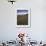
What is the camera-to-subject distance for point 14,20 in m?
4.57

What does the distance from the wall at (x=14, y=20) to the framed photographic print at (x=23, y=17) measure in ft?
0.37

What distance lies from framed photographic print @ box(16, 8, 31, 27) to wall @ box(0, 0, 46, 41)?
11cm

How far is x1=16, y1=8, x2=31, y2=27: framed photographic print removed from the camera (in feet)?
15.0

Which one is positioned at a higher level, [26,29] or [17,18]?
[17,18]

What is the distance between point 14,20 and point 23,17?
13.5 inches

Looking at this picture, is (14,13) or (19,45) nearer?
(19,45)

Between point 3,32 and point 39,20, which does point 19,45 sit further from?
point 39,20

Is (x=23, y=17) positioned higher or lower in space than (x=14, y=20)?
higher

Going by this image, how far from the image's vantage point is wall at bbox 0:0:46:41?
4.53 meters

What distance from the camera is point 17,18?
15.0 feet

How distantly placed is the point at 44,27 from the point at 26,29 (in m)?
0.67

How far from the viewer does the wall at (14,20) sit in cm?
453

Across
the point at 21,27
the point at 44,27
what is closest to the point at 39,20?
the point at 44,27

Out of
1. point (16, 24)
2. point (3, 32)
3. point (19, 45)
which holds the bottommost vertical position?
point (19, 45)
